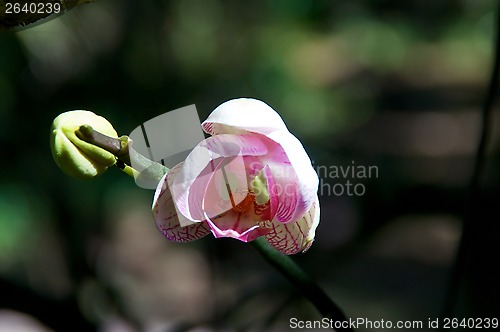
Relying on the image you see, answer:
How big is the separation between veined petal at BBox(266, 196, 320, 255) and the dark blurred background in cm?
38

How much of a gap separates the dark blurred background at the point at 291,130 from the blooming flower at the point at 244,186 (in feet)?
1.29

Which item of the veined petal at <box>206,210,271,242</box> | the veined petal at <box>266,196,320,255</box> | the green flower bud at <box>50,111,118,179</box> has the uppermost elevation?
the green flower bud at <box>50,111,118,179</box>

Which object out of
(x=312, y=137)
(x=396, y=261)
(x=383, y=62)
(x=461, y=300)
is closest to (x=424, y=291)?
(x=396, y=261)

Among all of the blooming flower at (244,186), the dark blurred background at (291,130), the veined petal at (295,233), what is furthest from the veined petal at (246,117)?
the dark blurred background at (291,130)

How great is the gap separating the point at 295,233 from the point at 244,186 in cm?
7

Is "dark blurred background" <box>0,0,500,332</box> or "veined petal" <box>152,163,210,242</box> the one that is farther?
A: "dark blurred background" <box>0,0,500,332</box>

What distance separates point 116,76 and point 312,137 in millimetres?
559

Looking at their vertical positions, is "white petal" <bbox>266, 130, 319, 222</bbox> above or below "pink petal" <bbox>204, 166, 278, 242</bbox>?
above

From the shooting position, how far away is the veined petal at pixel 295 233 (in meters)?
0.75

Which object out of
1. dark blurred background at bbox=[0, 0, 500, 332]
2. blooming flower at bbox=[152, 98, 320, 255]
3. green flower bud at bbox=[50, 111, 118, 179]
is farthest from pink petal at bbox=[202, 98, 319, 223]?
dark blurred background at bbox=[0, 0, 500, 332]

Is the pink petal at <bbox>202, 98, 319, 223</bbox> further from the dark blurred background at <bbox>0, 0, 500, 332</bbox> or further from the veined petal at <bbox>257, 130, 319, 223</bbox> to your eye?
the dark blurred background at <bbox>0, 0, 500, 332</bbox>

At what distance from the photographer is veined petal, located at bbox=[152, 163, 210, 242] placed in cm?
71

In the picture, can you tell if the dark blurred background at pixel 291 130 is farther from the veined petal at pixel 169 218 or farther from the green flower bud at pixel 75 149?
the green flower bud at pixel 75 149

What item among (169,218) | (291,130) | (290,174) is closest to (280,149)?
(290,174)
